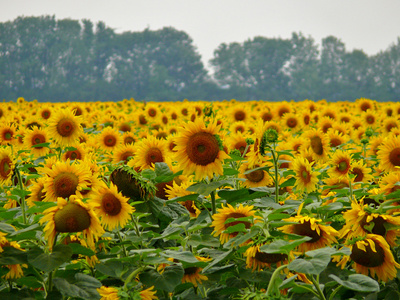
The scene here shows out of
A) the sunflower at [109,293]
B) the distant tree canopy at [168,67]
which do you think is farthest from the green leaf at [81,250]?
Result: the distant tree canopy at [168,67]

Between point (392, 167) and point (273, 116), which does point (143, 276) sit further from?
point (273, 116)

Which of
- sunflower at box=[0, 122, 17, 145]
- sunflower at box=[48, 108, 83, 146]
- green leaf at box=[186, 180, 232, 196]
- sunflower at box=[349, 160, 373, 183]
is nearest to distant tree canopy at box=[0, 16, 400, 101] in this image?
sunflower at box=[0, 122, 17, 145]

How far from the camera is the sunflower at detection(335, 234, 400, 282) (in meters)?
2.26

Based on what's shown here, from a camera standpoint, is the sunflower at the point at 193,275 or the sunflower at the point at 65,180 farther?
the sunflower at the point at 65,180

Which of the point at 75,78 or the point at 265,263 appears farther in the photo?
the point at 75,78

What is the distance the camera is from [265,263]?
7.68 feet

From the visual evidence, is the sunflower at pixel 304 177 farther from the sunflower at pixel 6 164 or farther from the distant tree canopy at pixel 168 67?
the distant tree canopy at pixel 168 67

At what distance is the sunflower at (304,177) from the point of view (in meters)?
3.72

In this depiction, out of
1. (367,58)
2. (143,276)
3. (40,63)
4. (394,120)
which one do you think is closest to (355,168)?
(143,276)

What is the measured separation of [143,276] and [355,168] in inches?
107

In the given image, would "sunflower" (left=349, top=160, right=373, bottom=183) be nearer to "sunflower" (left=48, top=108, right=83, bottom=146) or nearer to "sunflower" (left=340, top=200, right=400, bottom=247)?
"sunflower" (left=340, top=200, right=400, bottom=247)

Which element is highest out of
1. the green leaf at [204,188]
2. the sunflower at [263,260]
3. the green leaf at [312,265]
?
the green leaf at [204,188]

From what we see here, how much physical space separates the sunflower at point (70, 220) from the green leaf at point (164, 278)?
28cm

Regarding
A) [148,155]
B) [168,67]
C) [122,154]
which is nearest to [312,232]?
[148,155]
